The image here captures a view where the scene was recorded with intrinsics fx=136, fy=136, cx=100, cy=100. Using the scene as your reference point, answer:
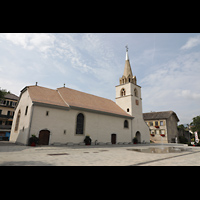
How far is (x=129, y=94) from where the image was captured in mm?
33906

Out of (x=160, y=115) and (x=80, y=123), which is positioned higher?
(x=160, y=115)

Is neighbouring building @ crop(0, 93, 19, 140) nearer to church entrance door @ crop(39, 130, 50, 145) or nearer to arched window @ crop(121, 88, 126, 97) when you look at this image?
church entrance door @ crop(39, 130, 50, 145)

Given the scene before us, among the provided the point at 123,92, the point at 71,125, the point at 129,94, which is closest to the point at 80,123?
the point at 71,125

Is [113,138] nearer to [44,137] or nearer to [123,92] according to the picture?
[123,92]

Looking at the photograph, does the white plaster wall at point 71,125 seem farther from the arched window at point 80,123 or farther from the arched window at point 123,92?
the arched window at point 123,92

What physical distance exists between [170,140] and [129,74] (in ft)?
82.3

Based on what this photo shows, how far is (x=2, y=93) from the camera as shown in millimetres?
22406

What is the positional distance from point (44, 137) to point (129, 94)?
73.8 ft

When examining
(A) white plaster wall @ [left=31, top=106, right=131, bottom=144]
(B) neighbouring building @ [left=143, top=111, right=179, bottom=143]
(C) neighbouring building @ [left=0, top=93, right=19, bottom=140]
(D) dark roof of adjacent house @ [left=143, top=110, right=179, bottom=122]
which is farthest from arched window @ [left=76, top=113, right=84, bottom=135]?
(D) dark roof of adjacent house @ [left=143, top=110, right=179, bottom=122]

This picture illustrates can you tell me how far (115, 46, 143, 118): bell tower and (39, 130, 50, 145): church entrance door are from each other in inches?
790
